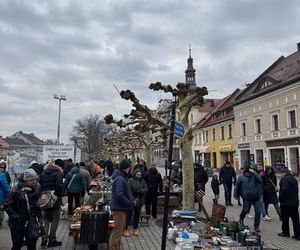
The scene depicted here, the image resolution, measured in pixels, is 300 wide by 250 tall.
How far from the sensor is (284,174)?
8680 mm

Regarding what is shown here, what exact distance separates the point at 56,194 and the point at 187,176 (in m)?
4.60

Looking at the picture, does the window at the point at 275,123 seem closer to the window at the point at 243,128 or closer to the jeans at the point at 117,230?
the window at the point at 243,128

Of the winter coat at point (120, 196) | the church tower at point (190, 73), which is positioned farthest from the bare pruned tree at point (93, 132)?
the winter coat at point (120, 196)

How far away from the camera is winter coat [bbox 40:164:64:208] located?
7.55m

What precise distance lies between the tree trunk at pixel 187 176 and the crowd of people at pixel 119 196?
3.09 ft

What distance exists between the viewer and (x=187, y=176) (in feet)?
35.3

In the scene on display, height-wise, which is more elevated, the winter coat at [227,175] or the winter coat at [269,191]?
the winter coat at [227,175]

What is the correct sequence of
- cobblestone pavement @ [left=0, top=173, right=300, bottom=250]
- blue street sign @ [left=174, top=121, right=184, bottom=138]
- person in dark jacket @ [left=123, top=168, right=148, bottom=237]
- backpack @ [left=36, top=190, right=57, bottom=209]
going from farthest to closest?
person in dark jacket @ [left=123, top=168, right=148, bottom=237] → cobblestone pavement @ [left=0, top=173, right=300, bottom=250] → backpack @ [left=36, top=190, right=57, bottom=209] → blue street sign @ [left=174, top=121, right=184, bottom=138]

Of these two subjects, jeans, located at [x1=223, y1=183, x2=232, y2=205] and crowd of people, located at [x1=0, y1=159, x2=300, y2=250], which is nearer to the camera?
crowd of people, located at [x1=0, y1=159, x2=300, y2=250]

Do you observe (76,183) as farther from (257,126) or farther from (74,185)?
(257,126)

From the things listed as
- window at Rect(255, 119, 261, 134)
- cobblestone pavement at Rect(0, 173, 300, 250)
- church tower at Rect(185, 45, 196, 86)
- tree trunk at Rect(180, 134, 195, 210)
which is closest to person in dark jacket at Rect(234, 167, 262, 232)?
cobblestone pavement at Rect(0, 173, 300, 250)

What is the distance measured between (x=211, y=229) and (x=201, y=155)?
155 ft

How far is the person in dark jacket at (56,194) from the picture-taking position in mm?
7508

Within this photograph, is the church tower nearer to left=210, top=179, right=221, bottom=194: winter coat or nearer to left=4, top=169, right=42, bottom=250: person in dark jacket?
left=210, top=179, right=221, bottom=194: winter coat
